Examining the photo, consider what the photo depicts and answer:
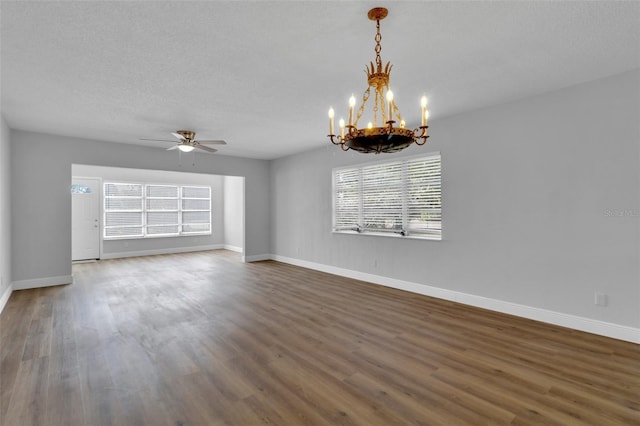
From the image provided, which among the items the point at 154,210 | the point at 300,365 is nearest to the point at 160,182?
the point at 154,210

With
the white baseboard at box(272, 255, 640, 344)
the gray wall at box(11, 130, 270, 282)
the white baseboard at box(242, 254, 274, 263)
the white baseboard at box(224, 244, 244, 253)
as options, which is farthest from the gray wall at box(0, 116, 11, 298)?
the white baseboard at box(224, 244, 244, 253)

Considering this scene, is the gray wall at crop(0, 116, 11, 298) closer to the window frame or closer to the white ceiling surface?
the white ceiling surface

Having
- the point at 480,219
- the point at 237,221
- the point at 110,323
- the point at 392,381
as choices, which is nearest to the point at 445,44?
the point at 480,219

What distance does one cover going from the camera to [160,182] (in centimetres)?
955

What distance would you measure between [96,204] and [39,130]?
149 inches

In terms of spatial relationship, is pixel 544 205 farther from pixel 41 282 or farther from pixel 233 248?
pixel 233 248

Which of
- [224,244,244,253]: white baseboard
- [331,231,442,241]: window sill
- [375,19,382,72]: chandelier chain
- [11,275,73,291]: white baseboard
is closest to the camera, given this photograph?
[375,19,382,72]: chandelier chain

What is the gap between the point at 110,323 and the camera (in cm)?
358

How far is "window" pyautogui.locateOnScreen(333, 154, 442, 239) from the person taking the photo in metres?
4.67

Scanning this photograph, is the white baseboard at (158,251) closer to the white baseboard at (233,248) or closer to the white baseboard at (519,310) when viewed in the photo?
the white baseboard at (233,248)

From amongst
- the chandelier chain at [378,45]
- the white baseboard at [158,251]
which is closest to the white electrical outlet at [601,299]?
the chandelier chain at [378,45]

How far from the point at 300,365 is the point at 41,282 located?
5381mm

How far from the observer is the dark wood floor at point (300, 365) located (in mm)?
1981

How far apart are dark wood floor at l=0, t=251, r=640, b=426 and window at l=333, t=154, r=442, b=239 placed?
124 cm
